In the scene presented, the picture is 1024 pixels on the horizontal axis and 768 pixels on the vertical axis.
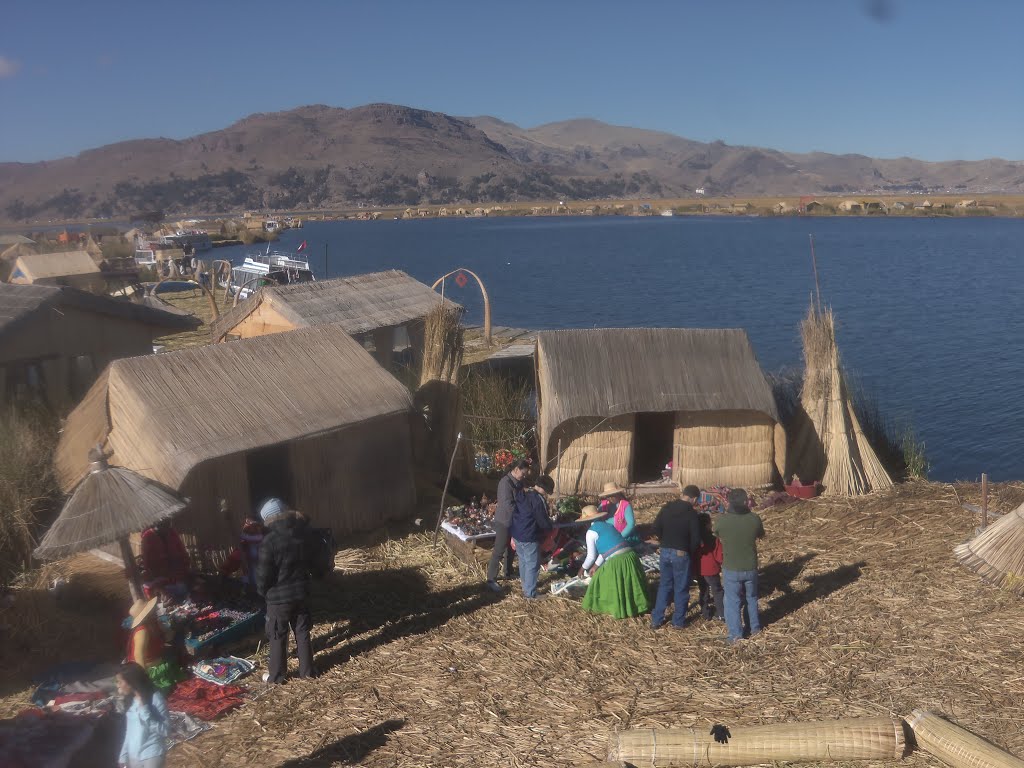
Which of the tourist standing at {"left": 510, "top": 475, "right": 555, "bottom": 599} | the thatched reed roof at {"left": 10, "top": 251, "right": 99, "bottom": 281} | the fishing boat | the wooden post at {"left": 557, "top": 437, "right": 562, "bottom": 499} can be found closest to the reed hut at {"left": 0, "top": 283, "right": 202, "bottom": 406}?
the wooden post at {"left": 557, "top": 437, "right": 562, "bottom": 499}

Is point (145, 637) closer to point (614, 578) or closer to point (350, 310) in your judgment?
point (614, 578)

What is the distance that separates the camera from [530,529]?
8.48 meters

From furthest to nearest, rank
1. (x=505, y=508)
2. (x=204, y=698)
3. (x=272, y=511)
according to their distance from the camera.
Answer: (x=505, y=508)
(x=272, y=511)
(x=204, y=698)

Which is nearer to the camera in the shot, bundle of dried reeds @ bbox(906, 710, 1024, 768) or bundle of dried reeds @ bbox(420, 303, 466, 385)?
bundle of dried reeds @ bbox(906, 710, 1024, 768)

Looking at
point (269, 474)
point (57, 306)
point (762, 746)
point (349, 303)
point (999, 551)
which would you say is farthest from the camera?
point (349, 303)

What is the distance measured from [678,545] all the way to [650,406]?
438 centimetres

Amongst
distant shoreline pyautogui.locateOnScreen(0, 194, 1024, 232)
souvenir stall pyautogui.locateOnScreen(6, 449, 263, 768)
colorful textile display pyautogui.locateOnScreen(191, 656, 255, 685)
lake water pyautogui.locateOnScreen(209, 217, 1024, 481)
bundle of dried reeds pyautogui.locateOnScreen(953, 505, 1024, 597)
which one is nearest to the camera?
bundle of dried reeds pyautogui.locateOnScreen(953, 505, 1024, 597)

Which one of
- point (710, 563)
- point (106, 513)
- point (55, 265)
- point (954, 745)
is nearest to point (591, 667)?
→ point (710, 563)

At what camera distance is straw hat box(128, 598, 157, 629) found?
6691 millimetres

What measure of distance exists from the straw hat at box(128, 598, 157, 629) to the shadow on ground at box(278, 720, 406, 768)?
1550mm

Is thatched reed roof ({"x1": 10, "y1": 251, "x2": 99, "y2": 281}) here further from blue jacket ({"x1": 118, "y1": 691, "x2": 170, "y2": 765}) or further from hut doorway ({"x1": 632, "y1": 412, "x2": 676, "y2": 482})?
blue jacket ({"x1": 118, "y1": 691, "x2": 170, "y2": 765})

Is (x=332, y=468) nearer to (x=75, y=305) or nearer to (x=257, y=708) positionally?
(x=257, y=708)

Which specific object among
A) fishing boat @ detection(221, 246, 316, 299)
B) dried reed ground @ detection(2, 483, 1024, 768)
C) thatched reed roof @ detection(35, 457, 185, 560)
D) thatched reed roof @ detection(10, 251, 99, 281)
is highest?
thatched reed roof @ detection(10, 251, 99, 281)

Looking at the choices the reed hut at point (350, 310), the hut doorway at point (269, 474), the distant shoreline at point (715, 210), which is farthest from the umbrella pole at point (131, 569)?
the distant shoreline at point (715, 210)
